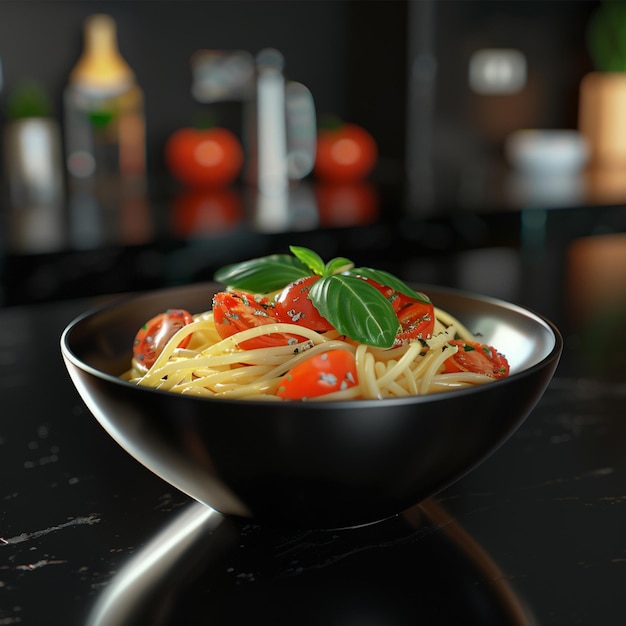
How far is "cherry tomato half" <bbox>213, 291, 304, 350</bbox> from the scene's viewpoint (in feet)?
2.29

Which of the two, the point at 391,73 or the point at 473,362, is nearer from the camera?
the point at 473,362

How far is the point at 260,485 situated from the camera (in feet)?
1.94

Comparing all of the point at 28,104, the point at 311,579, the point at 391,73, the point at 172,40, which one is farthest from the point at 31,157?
the point at 311,579

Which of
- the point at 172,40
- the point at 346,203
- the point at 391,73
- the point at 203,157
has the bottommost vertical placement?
the point at 346,203

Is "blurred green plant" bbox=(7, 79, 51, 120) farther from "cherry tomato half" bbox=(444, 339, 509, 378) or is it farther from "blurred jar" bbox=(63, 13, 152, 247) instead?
"cherry tomato half" bbox=(444, 339, 509, 378)

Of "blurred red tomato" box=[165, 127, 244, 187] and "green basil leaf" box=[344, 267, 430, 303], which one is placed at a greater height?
"green basil leaf" box=[344, 267, 430, 303]

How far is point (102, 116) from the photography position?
2740 millimetres

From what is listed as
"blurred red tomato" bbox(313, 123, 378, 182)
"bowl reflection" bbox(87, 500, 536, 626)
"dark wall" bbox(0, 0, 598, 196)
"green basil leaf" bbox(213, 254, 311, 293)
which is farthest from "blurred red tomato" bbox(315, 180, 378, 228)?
"bowl reflection" bbox(87, 500, 536, 626)

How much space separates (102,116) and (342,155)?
2.40 ft

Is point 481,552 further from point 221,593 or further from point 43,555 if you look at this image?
point 43,555

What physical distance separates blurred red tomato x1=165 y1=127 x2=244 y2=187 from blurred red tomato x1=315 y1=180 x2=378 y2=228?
0.94ft

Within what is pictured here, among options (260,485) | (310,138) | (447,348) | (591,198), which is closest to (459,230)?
(591,198)

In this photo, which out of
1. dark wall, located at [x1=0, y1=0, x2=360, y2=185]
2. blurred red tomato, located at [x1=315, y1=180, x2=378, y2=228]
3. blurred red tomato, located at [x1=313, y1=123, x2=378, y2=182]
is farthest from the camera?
blurred red tomato, located at [x1=313, y1=123, x2=378, y2=182]

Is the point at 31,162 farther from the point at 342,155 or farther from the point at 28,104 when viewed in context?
the point at 342,155
